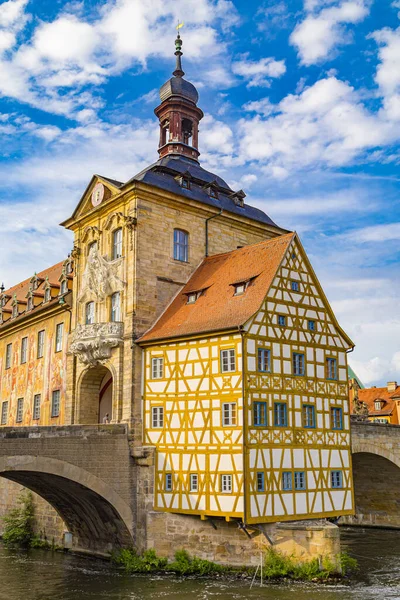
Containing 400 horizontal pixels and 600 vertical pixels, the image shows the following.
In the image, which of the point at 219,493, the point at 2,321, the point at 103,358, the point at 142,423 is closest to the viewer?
the point at 219,493

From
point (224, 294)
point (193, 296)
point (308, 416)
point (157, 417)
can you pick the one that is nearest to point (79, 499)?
point (157, 417)

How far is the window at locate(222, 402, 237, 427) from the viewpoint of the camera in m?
22.3

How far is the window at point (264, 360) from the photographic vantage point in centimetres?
2292

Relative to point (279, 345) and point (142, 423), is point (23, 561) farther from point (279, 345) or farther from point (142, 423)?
point (279, 345)

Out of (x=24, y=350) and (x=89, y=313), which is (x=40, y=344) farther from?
(x=89, y=313)

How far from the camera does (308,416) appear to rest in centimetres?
2423

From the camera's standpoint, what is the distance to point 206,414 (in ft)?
75.8

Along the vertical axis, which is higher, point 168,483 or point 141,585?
point 168,483

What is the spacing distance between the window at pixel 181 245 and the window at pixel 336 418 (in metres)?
8.60

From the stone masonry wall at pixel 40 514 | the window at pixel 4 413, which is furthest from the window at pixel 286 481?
the window at pixel 4 413

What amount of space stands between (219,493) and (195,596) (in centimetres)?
352

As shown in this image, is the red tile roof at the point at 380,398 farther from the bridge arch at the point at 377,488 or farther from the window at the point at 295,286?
the window at the point at 295,286

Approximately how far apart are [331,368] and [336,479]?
4.04 m

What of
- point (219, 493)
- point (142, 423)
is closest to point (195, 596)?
point (219, 493)
